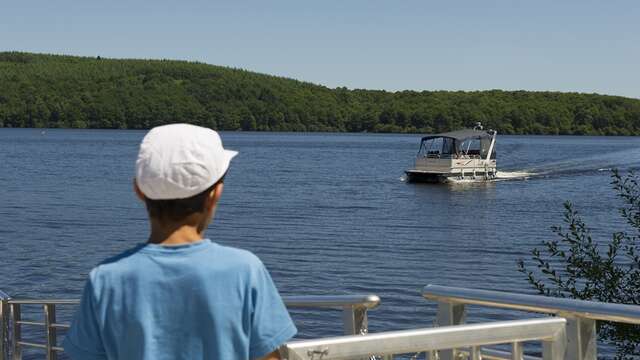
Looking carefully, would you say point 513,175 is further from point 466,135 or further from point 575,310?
point 575,310

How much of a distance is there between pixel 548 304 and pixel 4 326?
4723 mm

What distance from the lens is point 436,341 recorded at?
309 cm

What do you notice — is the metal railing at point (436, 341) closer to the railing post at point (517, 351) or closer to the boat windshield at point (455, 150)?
the railing post at point (517, 351)

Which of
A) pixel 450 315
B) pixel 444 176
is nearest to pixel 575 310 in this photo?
pixel 450 315

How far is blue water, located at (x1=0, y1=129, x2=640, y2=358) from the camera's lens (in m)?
27.3

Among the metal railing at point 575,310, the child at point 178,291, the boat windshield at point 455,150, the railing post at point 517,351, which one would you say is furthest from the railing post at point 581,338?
the boat windshield at point 455,150

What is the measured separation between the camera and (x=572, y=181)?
77.9m

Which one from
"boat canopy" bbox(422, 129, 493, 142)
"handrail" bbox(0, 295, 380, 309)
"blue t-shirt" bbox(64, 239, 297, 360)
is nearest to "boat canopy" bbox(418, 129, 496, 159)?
"boat canopy" bbox(422, 129, 493, 142)

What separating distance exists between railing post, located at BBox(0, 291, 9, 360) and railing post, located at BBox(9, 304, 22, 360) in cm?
5

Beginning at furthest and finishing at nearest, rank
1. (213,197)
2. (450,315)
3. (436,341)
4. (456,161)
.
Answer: (456,161), (450,315), (436,341), (213,197)

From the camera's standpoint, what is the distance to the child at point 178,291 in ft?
7.86

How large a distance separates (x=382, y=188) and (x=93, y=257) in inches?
1578

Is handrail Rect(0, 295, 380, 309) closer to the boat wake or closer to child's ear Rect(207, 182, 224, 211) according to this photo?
child's ear Rect(207, 182, 224, 211)

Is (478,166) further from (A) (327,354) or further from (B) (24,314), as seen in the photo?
(A) (327,354)
